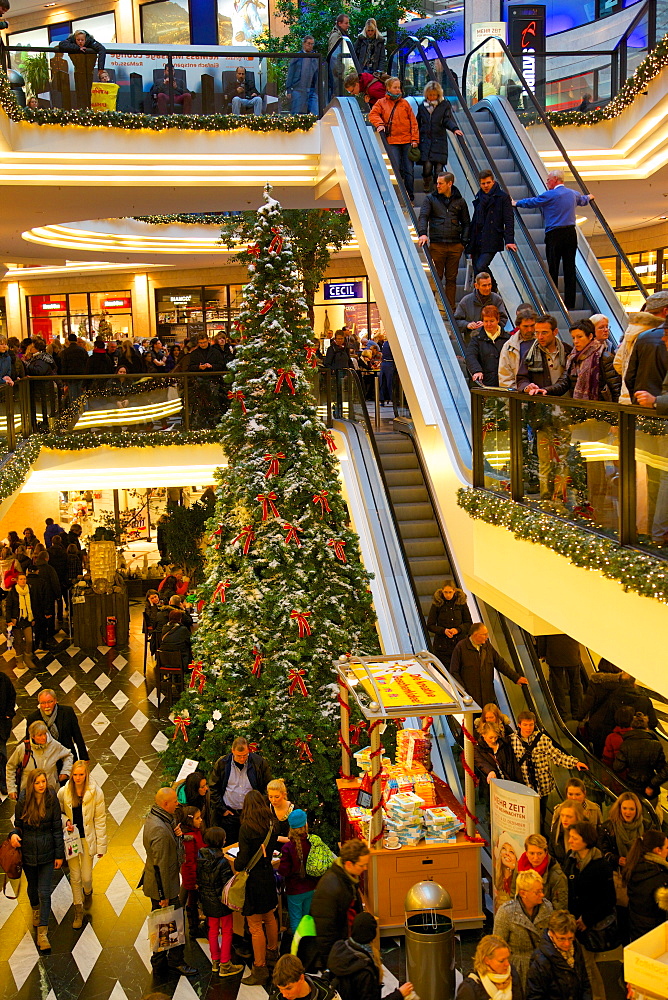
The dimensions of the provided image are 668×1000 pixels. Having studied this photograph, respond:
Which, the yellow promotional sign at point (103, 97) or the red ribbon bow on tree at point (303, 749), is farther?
the yellow promotional sign at point (103, 97)

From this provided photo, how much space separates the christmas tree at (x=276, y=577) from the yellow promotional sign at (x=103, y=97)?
255 inches

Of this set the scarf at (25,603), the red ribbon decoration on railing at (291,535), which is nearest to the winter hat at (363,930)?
the red ribbon decoration on railing at (291,535)

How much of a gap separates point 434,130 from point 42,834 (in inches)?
315

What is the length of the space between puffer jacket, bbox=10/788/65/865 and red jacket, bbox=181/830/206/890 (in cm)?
91

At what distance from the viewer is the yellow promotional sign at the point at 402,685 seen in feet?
23.4

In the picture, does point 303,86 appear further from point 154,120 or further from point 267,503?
point 267,503

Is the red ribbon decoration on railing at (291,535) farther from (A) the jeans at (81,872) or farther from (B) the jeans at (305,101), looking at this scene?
(B) the jeans at (305,101)

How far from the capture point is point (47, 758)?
7.83 m

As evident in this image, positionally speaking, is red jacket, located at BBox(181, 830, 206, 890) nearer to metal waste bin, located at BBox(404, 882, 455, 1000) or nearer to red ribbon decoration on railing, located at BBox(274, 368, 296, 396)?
metal waste bin, located at BBox(404, 882, 455, 1000)

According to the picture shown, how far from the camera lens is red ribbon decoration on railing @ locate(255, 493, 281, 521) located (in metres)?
8.64

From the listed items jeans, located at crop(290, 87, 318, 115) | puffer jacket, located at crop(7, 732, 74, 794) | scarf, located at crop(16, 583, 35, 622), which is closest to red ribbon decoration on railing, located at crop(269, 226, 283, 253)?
puffer jacket, located at crop(7, 732, 74, 794)

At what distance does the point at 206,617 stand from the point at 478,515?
2.53 meters

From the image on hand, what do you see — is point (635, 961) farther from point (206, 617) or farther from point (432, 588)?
point (432, 588)

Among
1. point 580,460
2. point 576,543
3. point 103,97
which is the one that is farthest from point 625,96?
point 576,543
